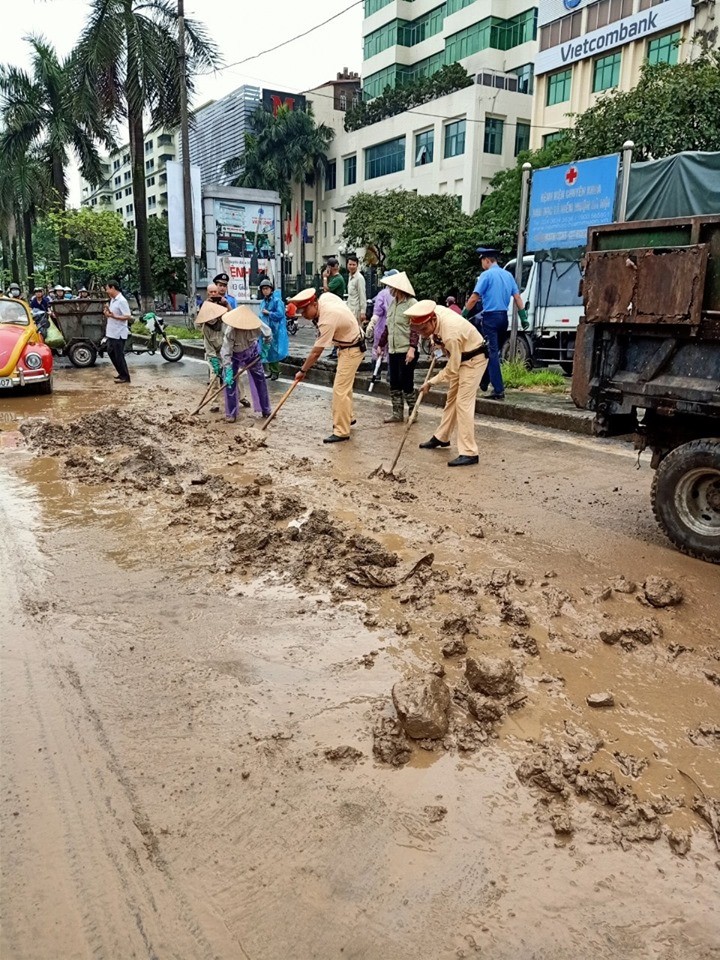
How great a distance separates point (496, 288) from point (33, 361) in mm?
6859

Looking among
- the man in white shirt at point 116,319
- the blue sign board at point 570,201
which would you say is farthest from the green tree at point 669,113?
the man in white shirt at point 116,319

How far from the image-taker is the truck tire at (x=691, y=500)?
4.36 meters

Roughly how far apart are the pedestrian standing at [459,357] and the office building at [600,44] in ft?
78.1

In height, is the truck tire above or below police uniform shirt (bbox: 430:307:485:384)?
below

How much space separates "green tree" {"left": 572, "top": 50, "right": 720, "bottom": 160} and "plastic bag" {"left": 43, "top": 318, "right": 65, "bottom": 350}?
43.0 ft

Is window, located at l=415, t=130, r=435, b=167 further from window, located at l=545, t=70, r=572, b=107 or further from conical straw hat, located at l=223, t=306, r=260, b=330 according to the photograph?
conical straw hat, located at l=223, t=306, r=260, b=330

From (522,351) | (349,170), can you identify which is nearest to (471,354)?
(522,351)

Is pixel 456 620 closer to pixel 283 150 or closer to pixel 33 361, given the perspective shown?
pixel 33 361

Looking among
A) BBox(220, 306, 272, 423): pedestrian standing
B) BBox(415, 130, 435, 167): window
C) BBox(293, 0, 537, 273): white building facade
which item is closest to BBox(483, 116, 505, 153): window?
BBox(293, 0, 537, 273): white building facade

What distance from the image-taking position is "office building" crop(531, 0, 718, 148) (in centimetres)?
2548

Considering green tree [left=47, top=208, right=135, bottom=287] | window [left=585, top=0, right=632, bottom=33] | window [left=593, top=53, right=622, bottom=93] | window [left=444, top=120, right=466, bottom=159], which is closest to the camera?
window [left=585, top=0, right=632, bottom=33]

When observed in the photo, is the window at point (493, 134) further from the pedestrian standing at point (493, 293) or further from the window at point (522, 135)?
the pedestrian standing at point (493, 293)

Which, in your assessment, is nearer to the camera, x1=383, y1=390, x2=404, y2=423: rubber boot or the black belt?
the black belt

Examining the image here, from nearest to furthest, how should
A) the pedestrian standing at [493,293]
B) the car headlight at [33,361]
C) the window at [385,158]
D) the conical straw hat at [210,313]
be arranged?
the pedestrian standing at [493,293] < the conical straw hat at [210,313] < the car headlight at [33,361] < the window at [385,158]
